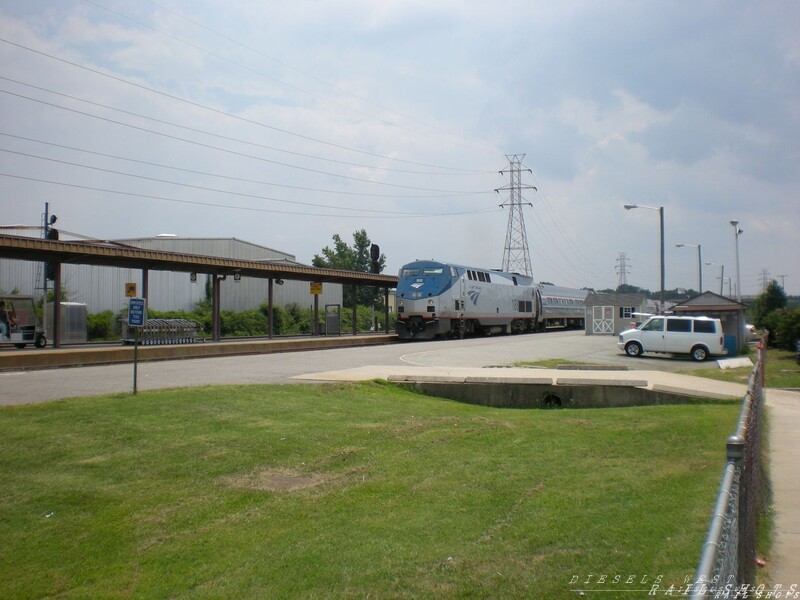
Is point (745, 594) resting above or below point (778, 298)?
below

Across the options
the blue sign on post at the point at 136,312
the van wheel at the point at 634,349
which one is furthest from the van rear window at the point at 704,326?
the blue sign on post at the point at 136,312

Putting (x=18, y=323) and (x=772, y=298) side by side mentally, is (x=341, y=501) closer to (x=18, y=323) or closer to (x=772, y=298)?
(x=18, y=323)

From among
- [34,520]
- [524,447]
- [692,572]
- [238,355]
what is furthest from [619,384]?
[238,355]

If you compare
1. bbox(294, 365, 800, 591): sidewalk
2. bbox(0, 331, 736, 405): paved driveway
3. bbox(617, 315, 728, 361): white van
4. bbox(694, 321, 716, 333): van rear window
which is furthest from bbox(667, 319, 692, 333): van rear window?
bbox(294, 365, 800, 591): sidewalk

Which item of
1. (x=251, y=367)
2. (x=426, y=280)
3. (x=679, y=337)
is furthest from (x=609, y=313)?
(x=251, y=367)

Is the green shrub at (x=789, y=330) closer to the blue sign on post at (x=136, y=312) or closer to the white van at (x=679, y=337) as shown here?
the white van at (x=679, y=337)

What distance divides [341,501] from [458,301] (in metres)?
32.5

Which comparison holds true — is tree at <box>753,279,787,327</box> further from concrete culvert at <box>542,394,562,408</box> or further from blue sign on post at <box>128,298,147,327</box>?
blue sign on post at <box>128,298,147,327</box>

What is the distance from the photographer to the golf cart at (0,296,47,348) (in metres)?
29.3

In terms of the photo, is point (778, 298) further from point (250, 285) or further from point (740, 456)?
point (740, 456)

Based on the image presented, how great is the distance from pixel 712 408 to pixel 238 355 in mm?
20105

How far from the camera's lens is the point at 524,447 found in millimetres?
9273

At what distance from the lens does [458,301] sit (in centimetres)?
3953

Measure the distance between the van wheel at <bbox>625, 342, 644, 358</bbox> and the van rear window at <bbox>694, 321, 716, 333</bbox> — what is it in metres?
2.19
